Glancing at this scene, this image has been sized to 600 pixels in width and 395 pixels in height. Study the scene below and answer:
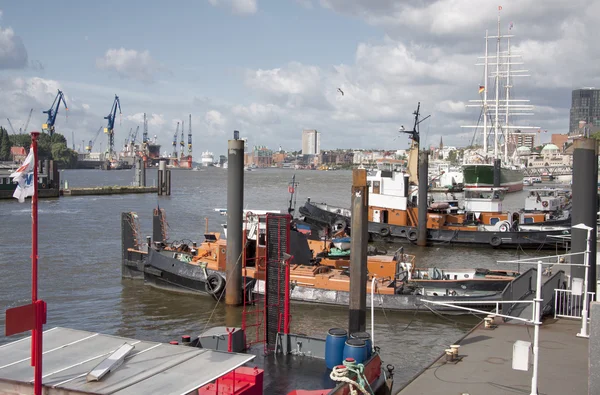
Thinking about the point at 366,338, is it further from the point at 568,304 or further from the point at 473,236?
the point at 473,236

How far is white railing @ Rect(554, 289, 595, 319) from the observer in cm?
1172

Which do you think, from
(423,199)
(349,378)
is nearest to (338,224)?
(423,199)

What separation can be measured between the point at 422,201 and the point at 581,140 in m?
21.4

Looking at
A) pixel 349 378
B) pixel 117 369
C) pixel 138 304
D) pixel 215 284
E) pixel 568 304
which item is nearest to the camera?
pixel 117 369

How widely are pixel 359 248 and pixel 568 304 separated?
14.7ft

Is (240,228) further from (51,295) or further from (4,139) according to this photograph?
(4,139)

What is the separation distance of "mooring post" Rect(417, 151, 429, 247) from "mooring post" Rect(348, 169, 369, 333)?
21260 millimetres

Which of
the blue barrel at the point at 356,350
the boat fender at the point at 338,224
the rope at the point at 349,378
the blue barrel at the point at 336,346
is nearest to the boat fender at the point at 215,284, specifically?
the blue barrel at the point at 336,346

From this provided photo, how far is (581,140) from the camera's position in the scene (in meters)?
12.8

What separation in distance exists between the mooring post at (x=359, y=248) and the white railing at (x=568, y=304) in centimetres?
398

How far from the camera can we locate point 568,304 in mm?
11898

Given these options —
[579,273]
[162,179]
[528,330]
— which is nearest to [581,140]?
[579,273]

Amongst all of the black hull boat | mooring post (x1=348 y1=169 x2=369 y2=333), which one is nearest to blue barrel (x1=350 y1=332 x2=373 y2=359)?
mooring post (x1=348 y1=169 x2=369 y2=333)

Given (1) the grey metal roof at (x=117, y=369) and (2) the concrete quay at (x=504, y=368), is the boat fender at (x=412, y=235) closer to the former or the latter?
(2) the concrete quay at (x=504, y=368)
